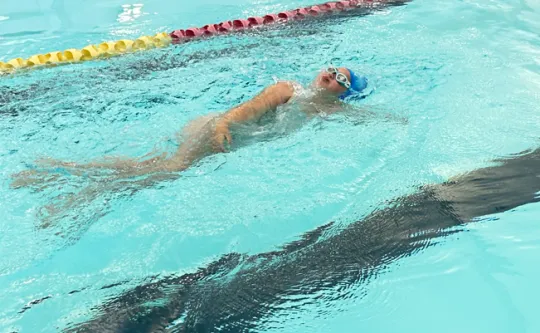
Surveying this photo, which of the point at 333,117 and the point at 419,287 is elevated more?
the point at 333,117

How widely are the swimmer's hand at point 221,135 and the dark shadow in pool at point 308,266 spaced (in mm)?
978

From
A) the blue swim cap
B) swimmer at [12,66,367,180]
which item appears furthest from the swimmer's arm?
the blue swim cap

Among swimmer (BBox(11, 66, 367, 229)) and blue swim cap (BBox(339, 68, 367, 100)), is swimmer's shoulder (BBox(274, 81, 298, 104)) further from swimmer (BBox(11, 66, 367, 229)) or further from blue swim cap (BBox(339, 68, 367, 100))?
blue swim cap (BBox(339, 68, 367, 100))

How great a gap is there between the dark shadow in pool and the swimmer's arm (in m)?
1.14

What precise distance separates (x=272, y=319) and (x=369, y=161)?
1594 millimetres

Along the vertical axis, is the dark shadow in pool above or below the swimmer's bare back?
below

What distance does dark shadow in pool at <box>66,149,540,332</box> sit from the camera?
220 cm

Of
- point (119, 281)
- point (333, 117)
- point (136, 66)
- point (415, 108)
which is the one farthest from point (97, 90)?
point (415, 108)

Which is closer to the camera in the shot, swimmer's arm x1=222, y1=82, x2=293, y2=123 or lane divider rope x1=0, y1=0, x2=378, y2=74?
swimmer's arm x1=222, y1=82, x2=293, y2=123

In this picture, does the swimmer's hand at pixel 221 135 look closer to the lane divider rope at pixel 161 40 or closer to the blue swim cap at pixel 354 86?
the blue swim cap at pixel 354 86

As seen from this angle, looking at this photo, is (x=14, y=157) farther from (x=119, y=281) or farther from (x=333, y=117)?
(x=333, y=117)

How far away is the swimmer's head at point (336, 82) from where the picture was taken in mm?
3832

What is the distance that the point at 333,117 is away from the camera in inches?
152

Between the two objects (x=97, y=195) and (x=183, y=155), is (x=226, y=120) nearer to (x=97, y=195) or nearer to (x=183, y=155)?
(x=183, y=155)
